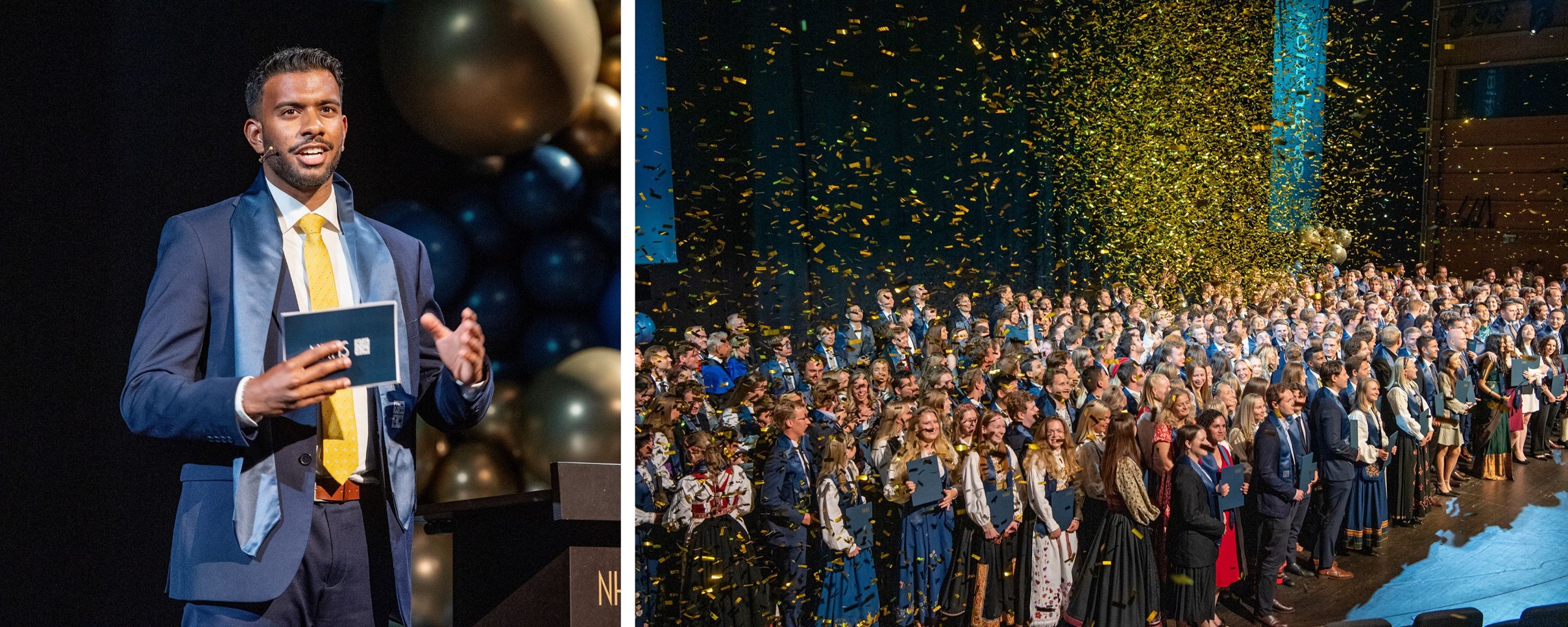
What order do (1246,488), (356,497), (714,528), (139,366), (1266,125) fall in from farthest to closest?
1. (1266,125)
2. (1246,488)
3. (714,528)
4. (356,497)
5. (139,366)

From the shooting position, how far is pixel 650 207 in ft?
10.7

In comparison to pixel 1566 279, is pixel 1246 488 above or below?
below

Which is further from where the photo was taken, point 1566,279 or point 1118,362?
point 1566,279

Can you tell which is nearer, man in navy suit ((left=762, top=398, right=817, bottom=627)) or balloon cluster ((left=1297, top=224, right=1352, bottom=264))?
man in navy suit ((left=762, top=398, right=817, bottom=627))

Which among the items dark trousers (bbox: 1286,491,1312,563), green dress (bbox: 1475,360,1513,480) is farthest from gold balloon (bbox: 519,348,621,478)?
green dress (bbox: 1475,360,1513,480)

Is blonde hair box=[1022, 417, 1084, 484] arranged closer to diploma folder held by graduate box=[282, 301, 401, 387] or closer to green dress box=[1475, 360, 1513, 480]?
green dress box=[1475, 360, 1513, 480]

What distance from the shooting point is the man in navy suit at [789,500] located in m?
3.28

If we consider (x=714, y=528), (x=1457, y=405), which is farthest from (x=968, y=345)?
(x=1457, y=405)

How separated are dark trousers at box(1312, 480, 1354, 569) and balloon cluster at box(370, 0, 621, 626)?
3.03m

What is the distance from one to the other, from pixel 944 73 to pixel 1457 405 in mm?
2595

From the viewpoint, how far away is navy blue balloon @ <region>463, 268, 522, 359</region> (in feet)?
6.57

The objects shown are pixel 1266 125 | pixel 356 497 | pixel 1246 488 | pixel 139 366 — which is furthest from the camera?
pixel 1266 125

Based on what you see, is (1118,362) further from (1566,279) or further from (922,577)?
(1566,279)

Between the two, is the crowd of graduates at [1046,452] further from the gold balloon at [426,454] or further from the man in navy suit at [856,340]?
the gold balloon at [426,454]
